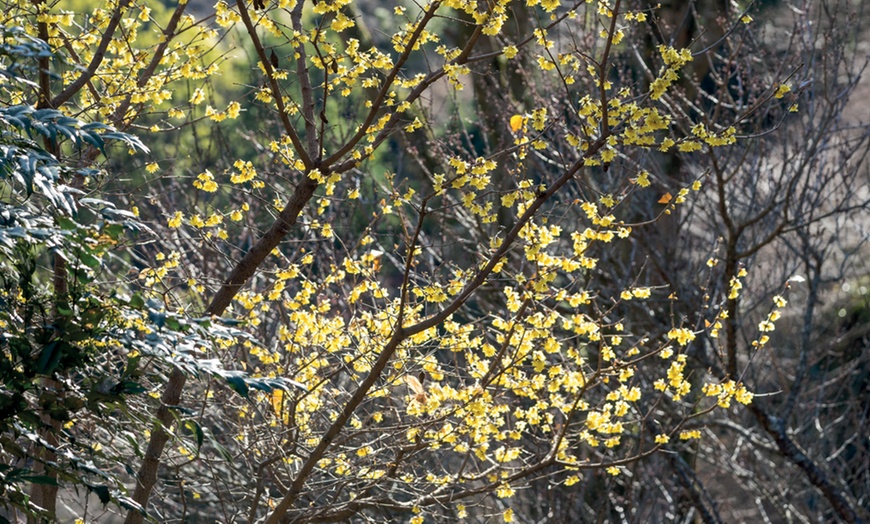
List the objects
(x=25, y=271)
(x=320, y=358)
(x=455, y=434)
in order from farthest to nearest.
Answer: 1. (x=320, y=358)
2. (x=455, y=434)
3. (x=25, y=271)

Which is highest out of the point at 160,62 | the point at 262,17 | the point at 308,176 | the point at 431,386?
the point at 160,62

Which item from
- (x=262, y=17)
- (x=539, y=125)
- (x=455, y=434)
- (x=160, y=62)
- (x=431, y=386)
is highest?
A: (x=160, y=62)

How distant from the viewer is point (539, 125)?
3.21m

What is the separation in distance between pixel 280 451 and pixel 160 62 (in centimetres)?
162

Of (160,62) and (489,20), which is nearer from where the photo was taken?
(489,20)

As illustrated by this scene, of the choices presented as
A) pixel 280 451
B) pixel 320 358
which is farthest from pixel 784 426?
pixel 280 451

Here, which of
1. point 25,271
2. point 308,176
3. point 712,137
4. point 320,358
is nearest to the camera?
point 25,271

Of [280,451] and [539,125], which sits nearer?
[539,125]

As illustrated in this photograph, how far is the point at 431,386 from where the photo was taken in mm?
3840

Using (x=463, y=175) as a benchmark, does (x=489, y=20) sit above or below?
above

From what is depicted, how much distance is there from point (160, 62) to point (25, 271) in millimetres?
1634

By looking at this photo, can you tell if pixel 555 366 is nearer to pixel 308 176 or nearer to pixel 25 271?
pixel 308 176

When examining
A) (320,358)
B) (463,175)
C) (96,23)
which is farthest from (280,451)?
(96,23)

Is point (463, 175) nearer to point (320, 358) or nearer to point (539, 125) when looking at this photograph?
point (539, 125)
